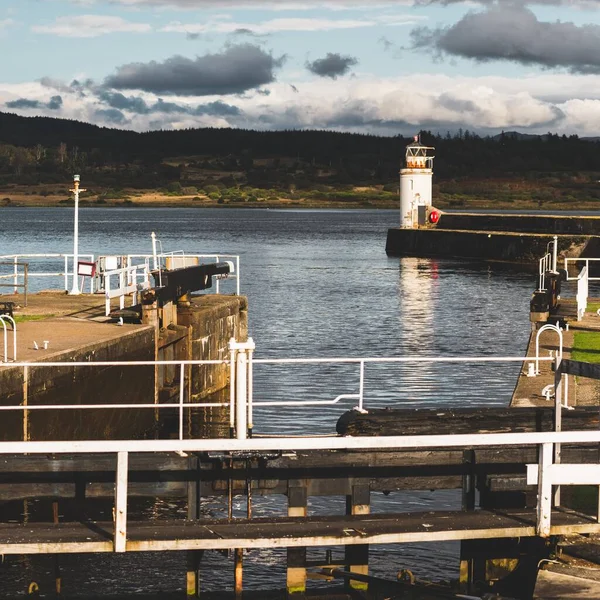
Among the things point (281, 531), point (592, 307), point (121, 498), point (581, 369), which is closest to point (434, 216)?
point (592, 307)

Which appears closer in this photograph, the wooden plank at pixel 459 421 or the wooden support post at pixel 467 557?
the wooden support post at pixel 467 557

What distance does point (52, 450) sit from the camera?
10.2 meters

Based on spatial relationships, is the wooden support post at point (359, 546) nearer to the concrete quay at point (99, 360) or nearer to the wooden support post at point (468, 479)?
the wooden support post at point (468, 479)

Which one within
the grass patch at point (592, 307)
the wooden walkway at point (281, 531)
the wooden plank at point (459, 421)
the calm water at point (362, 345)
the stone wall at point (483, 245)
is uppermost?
the wooden plank at point (459, 421)

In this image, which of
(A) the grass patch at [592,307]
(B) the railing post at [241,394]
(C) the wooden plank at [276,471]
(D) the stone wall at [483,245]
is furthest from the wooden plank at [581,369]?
(D) the stone wall at [483,245]

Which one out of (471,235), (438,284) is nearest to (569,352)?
(438,284)

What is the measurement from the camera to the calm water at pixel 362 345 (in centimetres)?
1506

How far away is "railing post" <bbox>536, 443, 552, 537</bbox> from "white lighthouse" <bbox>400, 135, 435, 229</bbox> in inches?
3087

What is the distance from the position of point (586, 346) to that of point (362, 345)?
18.5 metres

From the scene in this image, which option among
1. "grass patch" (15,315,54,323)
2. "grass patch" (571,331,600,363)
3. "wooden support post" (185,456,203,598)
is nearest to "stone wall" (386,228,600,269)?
"grass patch" (571,331,600,363)

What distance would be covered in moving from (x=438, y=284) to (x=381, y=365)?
36.7 metres

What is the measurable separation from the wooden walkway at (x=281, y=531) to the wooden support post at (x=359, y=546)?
0.97 metres

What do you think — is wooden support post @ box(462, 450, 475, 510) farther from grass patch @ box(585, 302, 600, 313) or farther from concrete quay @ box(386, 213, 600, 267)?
concrete quay @ box(386, 213, 600, 267)

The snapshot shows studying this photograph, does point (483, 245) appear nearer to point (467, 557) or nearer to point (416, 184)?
point (416, 184)
